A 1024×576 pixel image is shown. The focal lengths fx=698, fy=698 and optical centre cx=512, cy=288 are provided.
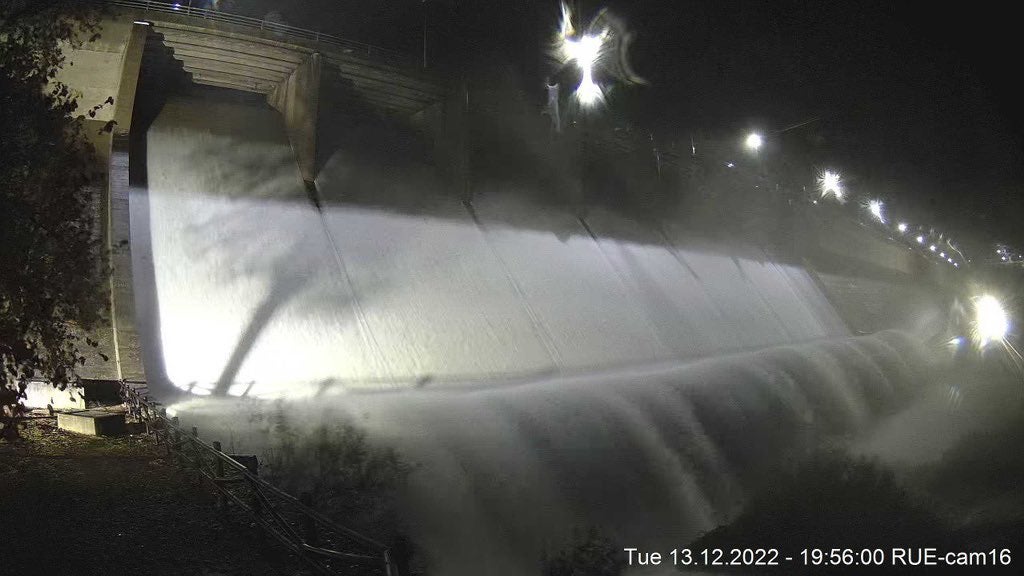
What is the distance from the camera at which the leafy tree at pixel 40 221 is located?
8688 mm

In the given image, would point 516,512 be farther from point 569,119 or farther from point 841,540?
point 569,119

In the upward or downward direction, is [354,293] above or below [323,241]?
below

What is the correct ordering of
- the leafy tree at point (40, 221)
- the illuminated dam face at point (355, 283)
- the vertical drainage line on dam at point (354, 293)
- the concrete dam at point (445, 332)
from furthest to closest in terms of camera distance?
Result: the vertical drainage line on dam at point (354, 293), the illuminated dam face at point (355, 283), the leafy tree at point (40, 221), the concrete dam at point (445, 332)

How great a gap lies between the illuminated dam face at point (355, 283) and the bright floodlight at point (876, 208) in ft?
119

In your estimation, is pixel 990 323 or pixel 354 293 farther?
pixel 990 323

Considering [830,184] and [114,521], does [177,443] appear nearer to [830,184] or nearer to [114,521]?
[114,521]

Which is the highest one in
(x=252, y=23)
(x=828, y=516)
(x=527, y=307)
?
(x=252, y=23)

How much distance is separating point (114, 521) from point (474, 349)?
343 inches

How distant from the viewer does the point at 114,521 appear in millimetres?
5676

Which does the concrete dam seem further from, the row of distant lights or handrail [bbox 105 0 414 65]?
the row of distant lights

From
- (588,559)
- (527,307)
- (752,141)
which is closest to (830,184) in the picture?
(752,141)

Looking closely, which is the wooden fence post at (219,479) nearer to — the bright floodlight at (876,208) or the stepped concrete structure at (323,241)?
the stepped concrete structure at (323,241)

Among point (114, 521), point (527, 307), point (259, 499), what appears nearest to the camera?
point (259, 499)

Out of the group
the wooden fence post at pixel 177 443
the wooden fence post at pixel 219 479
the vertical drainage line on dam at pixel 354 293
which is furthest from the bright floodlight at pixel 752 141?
the wooden fence post at pixel 219 479
